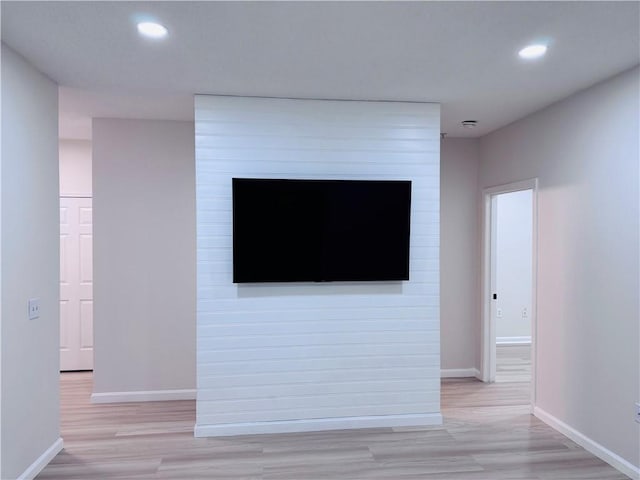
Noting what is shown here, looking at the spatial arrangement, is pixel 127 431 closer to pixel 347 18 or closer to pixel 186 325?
pixel 186 325

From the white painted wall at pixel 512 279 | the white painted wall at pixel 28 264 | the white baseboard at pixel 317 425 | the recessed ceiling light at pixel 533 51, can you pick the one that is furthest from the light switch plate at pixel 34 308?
the white painted wall at pixel 512 279

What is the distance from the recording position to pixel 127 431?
3617mm

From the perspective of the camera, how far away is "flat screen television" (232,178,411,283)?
3457mm

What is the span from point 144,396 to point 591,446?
3738 millimetres

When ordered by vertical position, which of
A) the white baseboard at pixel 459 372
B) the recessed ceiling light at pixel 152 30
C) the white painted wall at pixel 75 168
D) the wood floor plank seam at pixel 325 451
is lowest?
the wood floor plank seam at pixel 325 451

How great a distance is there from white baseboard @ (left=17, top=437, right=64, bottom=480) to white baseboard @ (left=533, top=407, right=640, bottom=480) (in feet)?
12.2

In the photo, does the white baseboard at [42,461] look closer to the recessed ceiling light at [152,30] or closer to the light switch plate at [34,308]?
the light switch plate at [34,308]

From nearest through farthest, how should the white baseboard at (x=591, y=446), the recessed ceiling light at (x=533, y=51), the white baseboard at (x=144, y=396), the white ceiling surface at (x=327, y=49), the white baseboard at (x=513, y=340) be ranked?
the white ceiling surface at (x=327, y=49) < the recessed ceiling light at (x=533, y=51) < the white baseboard at (x=591, y=446) < the white baseboard at (x=144, y=396) < the white baseboard at (x=513, y=340)

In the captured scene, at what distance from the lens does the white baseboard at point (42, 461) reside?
110 inches

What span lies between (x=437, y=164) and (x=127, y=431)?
3.28 m

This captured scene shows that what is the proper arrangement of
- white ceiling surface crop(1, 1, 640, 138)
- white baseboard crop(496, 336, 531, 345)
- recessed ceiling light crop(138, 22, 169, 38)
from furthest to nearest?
white baseboard crop(496, 336, 531, 345)
recessed ceiling light crop(138, 22, 169, 38)
white ceiling surface crop(1, 1, 640, 138)

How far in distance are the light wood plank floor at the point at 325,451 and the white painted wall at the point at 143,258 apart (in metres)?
0.40

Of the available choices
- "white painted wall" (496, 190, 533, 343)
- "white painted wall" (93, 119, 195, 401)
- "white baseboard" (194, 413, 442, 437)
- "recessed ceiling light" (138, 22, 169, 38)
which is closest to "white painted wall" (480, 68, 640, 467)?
"white baseboard" (194, 413, 442, 437)

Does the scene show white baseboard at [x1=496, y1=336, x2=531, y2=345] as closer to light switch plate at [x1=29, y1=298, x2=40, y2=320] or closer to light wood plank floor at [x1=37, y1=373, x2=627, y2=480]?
light wood plank floor at [x1=37, y1=373, x2=627, y2=480]
